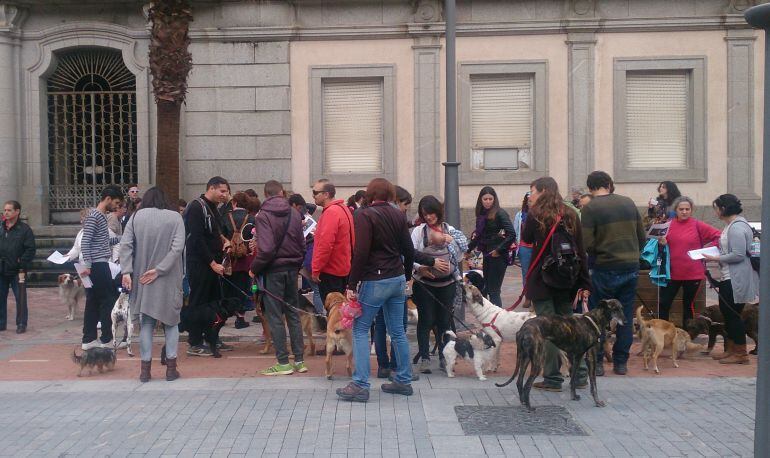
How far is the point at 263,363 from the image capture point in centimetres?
884

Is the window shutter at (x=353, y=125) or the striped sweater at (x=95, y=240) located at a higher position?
the window shutter at (x=353, y=125)

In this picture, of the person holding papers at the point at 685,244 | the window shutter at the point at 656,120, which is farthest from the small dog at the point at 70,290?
the window shutter at the point at 656,120

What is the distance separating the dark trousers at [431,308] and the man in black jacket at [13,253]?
5.89 m

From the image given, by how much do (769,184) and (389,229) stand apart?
11.3 feet

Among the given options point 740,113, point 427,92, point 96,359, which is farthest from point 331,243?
point 740,113

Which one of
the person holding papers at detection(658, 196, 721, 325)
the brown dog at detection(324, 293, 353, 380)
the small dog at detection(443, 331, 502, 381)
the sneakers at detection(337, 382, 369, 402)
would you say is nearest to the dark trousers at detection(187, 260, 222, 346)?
the brown dog at detection(324, 293, 353, 380)

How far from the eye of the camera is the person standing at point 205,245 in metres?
8.80

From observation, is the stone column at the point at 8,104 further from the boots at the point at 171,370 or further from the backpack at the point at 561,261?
the backpack at the point at 561,261

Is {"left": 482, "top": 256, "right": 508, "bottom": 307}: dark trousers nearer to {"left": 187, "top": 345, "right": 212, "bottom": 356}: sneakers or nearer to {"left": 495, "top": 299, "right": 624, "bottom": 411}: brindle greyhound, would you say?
{"left": 495, "top": 299, "right": 624, "bottom": 411}: brindle greyhound

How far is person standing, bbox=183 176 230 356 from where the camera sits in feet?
28.9

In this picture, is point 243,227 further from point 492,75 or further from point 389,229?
point 492,75

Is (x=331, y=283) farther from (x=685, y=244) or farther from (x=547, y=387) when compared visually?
(x=685, y=244)

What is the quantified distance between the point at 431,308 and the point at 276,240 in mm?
1703

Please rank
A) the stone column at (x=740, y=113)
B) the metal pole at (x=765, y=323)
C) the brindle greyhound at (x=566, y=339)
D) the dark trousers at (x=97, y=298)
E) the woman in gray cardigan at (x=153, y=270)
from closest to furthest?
the metal pole at (x=765, y=323) < the brindle greyhound at (x=566, y=339) < the woman in gray cardigan at (x=153, y=270) < the dark trousers at (x=97, y=298) < the stone column at (x=740, y=113)
